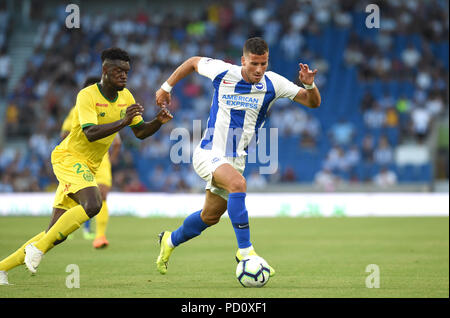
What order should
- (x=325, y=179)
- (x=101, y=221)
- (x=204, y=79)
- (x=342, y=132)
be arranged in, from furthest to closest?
(x=204, y=79), (x=342, y=132), (x=325, y=179), (x=101, y=221)

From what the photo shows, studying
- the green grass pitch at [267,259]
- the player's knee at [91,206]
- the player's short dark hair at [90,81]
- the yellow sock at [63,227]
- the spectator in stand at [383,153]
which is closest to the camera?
the green grass pitch at [267,259]

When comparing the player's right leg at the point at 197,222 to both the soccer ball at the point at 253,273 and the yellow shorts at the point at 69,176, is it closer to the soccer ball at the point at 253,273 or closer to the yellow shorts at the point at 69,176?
the soccer ball at the point at 253,273

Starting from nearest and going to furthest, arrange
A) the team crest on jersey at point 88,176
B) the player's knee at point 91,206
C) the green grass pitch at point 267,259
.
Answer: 1. the green grass pitch at point 267,259
2. the player's knee at point 91,206
3. the team crest on jersey at point 88,176

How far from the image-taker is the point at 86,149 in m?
8.36

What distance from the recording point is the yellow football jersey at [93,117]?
801 cm

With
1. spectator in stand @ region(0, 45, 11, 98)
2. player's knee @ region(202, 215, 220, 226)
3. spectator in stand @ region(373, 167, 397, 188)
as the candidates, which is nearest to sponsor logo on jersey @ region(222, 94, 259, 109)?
player's knee @ region(202, 215, 220, 226)

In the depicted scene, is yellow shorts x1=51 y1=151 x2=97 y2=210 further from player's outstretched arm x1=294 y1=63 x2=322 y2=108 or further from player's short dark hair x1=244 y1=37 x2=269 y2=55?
player's outstretched arm x1=294 y1=63 x2=322 y2=108

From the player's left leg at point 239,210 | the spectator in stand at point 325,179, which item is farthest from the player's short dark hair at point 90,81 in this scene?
the spectator in stand at point 325,179

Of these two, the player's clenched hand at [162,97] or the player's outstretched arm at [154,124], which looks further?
the player's clenched hand at [162,97]

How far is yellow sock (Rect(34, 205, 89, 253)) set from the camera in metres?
7.50

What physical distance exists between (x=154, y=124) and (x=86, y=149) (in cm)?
84

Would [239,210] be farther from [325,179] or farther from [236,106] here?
[325,179]

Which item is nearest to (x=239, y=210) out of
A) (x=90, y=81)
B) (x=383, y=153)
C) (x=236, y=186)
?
(x=236, y=186)
